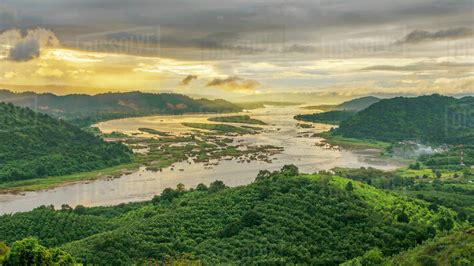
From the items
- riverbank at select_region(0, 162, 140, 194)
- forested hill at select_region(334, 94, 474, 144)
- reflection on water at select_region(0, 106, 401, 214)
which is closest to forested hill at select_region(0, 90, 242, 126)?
forested hill at select_region(334, 94, 474, 144)

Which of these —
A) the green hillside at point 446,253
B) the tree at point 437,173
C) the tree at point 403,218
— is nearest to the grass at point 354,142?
the tree at point 437,173

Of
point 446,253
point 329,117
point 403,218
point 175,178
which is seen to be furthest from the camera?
point 329,117

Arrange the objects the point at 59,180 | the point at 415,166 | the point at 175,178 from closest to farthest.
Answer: the point at 175,178 < the point at 59,180 < the point at 415,166

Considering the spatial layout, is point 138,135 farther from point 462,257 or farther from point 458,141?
point 462,257

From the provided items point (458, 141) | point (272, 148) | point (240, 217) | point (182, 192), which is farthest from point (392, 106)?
point (240, 217)

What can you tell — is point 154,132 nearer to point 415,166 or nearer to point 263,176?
point 415,166

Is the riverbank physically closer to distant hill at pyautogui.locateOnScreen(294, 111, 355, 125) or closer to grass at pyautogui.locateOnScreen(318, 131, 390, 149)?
grass at pyautogui.locateOnScreen(318, 131, 390, 149)

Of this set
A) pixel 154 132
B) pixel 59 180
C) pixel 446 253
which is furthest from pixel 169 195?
pixel 154 132

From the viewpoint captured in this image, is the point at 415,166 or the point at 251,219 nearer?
the point at 251,219
